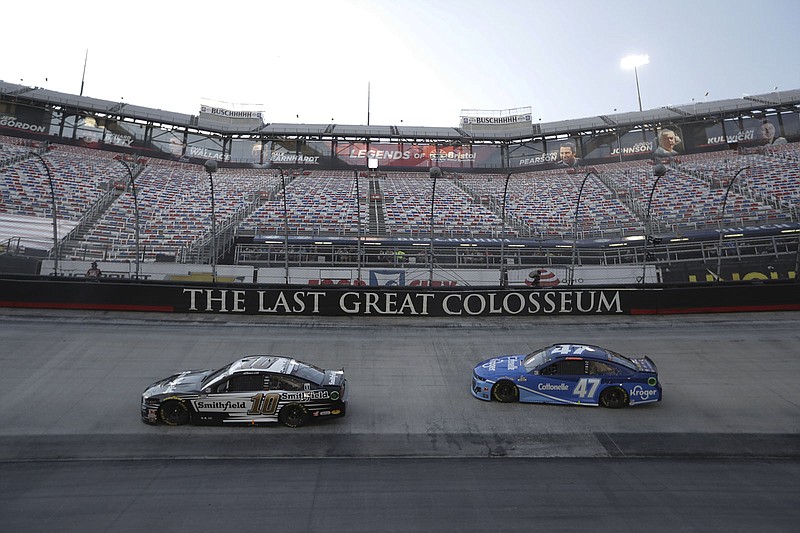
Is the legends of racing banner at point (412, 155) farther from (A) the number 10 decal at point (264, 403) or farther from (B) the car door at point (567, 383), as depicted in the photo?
(A) the number 10 decal at point (264, 403)

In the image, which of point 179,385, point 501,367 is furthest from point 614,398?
point 179,385

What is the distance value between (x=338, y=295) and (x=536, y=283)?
7.92 metres

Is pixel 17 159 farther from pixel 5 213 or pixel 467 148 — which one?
pixel 467 148

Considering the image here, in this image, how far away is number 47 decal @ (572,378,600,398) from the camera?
9.91m

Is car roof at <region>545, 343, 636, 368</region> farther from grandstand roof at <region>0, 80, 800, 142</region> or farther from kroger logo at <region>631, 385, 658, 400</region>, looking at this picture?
grandstand roof at <region>0, 80, 800, 142</region>

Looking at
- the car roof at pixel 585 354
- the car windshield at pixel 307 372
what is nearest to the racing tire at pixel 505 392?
the car roof at pixel 585 354

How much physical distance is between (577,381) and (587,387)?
23cm

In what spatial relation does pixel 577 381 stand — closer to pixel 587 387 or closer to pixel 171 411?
pixel 587 387

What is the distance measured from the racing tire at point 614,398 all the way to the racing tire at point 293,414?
240 inches

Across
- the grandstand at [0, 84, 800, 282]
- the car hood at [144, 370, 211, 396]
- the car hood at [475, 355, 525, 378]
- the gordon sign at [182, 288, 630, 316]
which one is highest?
the grandstand at [0, 84, 800, 282]

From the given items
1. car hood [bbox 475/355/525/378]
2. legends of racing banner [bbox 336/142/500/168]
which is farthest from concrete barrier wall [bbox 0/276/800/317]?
legends of racing banner [bbox 336/142/500/168]

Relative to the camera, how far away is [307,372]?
31.6ft

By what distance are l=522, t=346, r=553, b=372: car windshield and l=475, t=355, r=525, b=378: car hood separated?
13 cm

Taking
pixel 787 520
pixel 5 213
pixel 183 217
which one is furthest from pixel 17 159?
pixel 787 520
